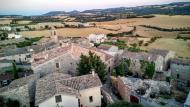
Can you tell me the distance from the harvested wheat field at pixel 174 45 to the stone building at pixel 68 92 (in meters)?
40.5

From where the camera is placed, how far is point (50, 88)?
23.9 meters

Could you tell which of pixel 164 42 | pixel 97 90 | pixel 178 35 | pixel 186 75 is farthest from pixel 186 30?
pixel 97 90

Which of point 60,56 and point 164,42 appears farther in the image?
point 164,42

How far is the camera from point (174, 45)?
70.4m

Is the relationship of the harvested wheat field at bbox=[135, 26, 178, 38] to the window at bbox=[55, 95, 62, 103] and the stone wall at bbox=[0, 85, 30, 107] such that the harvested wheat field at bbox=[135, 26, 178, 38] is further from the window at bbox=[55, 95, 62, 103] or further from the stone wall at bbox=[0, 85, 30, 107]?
the window at bbox=[55, 95, 62, 103]

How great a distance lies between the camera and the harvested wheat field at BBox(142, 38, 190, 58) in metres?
63.7

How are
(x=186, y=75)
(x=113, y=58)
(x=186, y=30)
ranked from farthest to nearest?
1. (x=186, y=30)
2. (x=113, y=58)
3. (x=186, y=75)

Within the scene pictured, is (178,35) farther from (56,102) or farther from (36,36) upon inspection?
(56,102)

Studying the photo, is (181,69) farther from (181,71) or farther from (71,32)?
(71,32)

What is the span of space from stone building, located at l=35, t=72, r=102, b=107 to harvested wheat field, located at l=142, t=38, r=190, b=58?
1594 inches

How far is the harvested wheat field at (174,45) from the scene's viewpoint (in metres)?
63.7

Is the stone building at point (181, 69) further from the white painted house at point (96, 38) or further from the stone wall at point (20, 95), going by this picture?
the white painted house at point (96, 38)

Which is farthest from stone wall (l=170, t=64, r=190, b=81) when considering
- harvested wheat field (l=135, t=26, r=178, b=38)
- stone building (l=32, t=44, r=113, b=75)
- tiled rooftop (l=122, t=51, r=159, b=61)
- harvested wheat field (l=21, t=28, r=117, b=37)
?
harvested wheat field (l=21, t=28, r=117, b=37)

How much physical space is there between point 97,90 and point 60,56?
10.3 m
